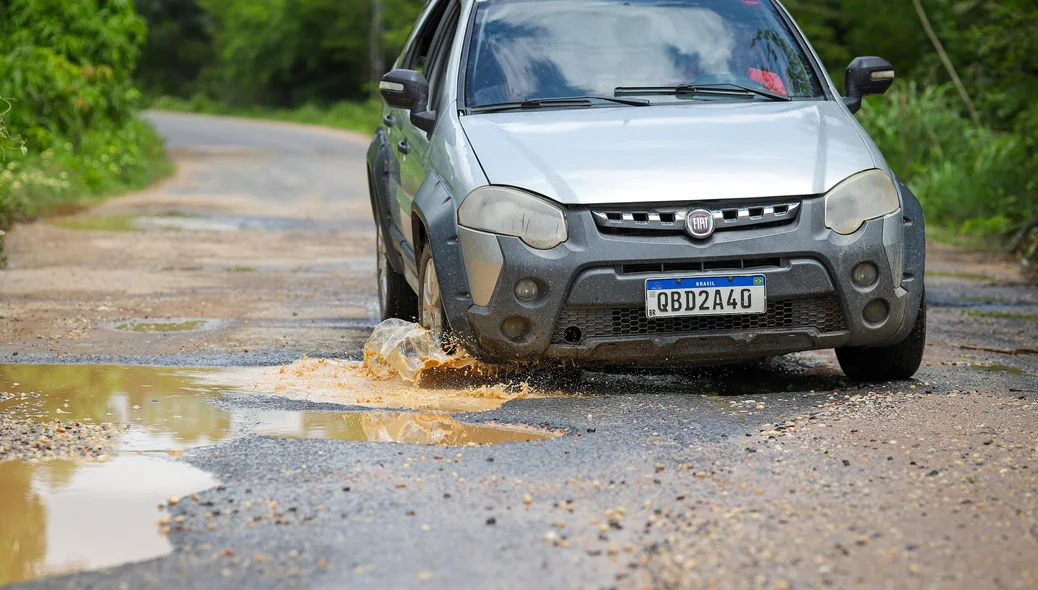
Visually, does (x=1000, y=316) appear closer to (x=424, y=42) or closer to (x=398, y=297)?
(x=398, y=297)

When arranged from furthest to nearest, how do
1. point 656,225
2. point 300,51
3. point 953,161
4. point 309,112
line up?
point 300,51
point 309,112
point 953,161
point 656,225

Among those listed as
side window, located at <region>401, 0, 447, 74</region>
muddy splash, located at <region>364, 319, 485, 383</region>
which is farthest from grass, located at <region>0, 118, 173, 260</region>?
muddy splash, located at <region>364, 319, 485, 383</region>

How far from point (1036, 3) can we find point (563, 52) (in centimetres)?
806

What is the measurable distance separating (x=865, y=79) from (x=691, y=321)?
177cm

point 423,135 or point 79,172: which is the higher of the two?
point 423,135

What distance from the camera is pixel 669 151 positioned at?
5773mm

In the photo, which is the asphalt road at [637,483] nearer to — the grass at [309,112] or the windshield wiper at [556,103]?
the windshield wiper at [556,103]

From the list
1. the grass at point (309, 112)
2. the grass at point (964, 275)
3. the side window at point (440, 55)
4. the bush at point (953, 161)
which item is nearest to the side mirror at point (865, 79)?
the side window at point (440, 55)

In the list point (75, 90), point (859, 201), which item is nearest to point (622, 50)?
point (859, 201)

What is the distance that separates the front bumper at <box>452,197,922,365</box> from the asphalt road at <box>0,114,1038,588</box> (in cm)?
21

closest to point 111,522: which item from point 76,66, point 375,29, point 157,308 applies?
point 157,308

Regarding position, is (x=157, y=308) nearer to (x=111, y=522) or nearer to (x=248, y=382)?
(x=248, y=382)

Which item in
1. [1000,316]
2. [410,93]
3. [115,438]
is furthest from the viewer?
[1000,316]

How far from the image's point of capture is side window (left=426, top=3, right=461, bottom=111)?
6.91 m
